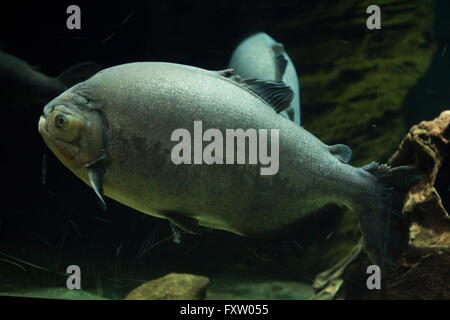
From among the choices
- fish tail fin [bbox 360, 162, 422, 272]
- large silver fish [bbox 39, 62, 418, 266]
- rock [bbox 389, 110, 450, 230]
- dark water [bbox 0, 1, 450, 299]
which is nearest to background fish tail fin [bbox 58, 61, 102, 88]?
dark water [bbox 0, 1, 450, 299]

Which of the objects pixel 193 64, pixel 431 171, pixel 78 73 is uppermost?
pixel 193 64

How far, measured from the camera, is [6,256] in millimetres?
2273

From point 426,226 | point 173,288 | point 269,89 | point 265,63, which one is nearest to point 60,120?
point 269,89

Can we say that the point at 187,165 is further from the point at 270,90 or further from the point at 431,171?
the point at 431,171

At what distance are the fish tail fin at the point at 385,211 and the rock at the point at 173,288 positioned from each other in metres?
1.21

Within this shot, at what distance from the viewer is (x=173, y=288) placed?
251cm

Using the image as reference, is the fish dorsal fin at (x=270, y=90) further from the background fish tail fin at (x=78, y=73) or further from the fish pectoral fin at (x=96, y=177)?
the background fish tail fin at (x=78, y=73)

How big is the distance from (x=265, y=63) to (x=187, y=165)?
61.3 inches

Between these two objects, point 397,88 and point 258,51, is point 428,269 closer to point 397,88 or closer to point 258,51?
point 258,51

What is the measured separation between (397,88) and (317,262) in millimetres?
2065

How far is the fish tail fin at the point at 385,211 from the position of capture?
1744 mm

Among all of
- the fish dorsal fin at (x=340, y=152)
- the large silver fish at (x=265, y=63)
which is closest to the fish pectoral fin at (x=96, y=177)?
the fish dorsal fin at (x=340, y=152)

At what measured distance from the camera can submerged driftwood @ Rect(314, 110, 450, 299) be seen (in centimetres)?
196
